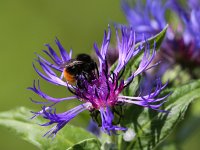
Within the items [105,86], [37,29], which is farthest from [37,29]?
[105,86]

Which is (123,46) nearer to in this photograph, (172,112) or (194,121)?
(172,112)

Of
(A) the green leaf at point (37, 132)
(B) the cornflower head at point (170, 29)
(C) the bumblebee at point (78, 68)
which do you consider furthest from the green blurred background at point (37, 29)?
(C) the bumblebee at point (78, 68)

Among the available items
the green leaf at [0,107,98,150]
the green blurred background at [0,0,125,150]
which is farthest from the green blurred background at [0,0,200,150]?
the green leaf at [0,107,98,150]

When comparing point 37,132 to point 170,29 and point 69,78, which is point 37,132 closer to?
point 69,78

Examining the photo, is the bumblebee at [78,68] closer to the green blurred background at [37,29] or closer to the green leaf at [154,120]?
the green leaf at [154,120]

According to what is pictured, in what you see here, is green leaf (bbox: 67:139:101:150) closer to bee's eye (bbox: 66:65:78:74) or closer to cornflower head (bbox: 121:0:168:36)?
bee's eye (bbox: 66:65:78:74)

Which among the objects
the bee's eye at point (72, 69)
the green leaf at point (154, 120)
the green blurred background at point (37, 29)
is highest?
the green blurred background at point (37, 29)
